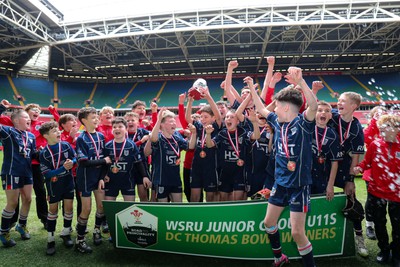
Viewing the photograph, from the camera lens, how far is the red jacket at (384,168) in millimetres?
3051

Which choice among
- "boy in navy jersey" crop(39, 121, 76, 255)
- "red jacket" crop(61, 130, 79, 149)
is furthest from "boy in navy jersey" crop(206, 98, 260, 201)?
"red jacket" crop(61, 130, 79, 149)

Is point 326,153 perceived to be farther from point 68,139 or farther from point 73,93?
point 73,93

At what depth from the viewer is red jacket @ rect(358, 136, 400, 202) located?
3.05m

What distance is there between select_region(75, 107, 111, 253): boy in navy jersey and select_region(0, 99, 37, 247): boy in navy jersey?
0.95 metres

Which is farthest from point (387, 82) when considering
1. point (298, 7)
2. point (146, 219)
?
point (146, 219)

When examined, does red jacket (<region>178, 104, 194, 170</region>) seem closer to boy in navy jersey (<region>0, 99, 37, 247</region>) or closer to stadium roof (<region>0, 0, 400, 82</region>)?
boy in navy jersey (<region>0, 99, 37, 247</region>)

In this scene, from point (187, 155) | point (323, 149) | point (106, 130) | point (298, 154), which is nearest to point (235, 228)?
point (298, 154)

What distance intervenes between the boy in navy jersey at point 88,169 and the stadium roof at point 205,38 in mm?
14457

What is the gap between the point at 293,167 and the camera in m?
2.62

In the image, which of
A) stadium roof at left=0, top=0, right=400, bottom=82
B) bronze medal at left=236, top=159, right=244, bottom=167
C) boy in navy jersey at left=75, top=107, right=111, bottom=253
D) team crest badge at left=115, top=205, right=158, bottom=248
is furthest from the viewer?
stadium roof at left=0, top=0, right=400, bottom=82

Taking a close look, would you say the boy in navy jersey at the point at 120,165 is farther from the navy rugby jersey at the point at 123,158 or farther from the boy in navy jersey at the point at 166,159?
the boy in navy jersey at the point at 166,159

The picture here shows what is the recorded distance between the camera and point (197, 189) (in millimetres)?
4160

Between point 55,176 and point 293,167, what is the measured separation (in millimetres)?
3015

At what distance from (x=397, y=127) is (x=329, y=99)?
26.7 metres
